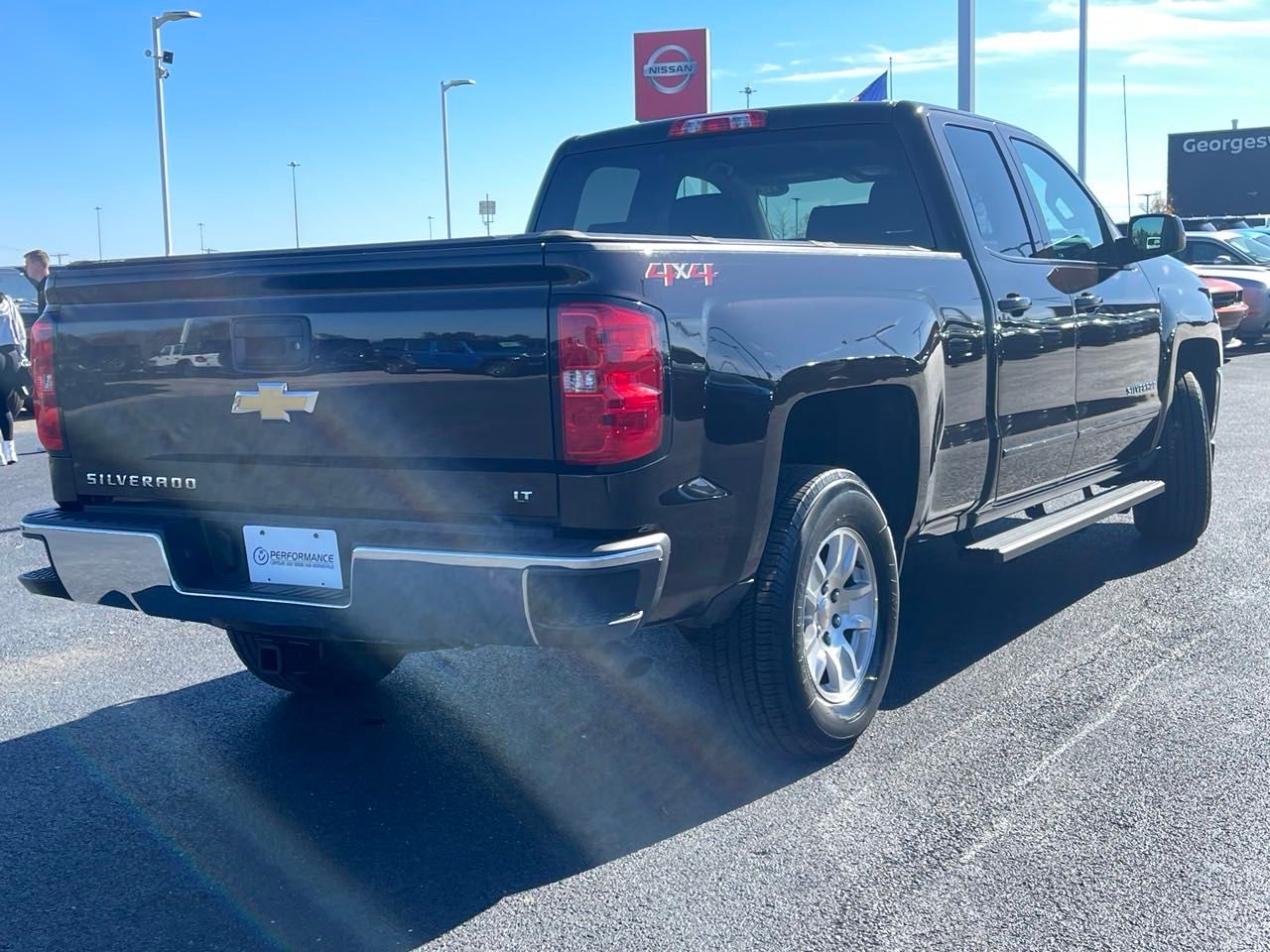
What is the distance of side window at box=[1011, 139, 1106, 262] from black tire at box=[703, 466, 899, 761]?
2162 mm

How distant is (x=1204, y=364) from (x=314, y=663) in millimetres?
4983

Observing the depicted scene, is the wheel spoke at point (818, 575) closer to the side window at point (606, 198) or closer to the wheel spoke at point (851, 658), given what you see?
the wheel spoke at point (851, 658)

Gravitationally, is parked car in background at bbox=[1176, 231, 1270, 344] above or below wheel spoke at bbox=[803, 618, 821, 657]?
above

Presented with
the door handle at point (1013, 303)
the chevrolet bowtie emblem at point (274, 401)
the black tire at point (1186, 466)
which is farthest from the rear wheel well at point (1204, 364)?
the chevrolet bowtie emblem at point (274, 401)

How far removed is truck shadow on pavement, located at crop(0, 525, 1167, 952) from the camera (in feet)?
10.6

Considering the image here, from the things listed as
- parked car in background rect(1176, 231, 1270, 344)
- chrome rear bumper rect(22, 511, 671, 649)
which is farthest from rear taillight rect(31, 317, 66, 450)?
parked car in background rect(1176, 231, 1270, 344)

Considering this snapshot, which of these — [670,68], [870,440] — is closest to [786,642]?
[870,440]

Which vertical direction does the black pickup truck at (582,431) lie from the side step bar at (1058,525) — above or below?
above

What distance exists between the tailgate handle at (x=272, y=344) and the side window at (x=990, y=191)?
8.76 feet

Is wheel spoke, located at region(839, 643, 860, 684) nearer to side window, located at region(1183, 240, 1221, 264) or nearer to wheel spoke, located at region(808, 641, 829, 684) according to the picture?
wheel spoke, located at region(808, 641, 829, 684)

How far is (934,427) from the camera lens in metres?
4.48

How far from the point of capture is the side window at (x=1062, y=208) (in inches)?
225

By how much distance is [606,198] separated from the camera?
19.0ft

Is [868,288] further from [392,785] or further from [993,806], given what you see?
[392,785]
